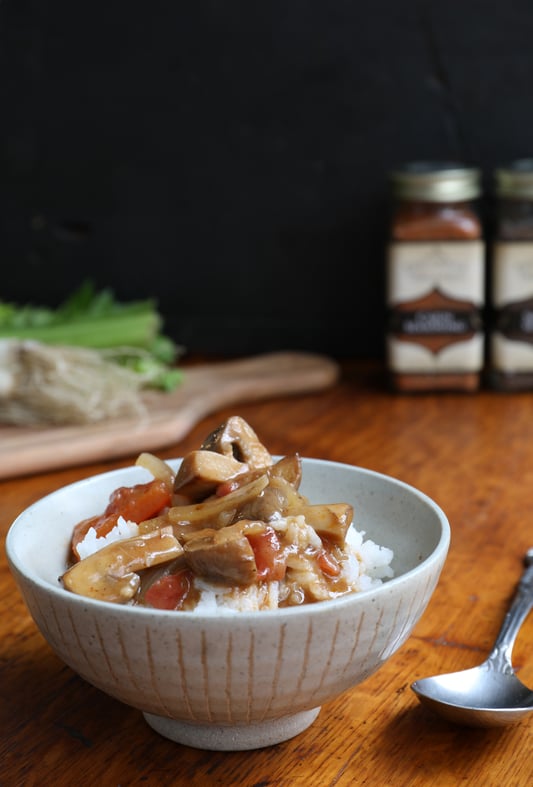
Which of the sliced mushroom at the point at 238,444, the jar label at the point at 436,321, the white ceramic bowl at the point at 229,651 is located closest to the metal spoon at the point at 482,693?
the white ceramic bowl at the point at 229,651

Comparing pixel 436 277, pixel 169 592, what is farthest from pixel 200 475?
pixel 436 277

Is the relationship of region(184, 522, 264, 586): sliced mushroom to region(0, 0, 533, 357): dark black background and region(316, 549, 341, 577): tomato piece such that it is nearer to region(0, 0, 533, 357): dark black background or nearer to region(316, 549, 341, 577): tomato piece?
region(316, 549, 341, 577): tomato piece

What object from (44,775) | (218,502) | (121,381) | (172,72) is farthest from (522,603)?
(172,72)

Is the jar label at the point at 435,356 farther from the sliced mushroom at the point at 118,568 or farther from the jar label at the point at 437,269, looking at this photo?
the sliced mushroom at the point at 118,568

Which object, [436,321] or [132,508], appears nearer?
[132,508]

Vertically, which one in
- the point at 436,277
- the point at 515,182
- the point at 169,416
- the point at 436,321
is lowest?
the point at 169,416

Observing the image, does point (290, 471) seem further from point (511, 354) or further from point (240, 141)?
point (240, 141)
